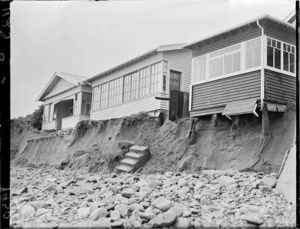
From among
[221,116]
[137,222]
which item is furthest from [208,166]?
[137,222]

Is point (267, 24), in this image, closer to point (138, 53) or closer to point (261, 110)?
point (261, 110)

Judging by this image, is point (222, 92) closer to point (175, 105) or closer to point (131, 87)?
point (175, 105)

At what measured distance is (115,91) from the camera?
9.59 m

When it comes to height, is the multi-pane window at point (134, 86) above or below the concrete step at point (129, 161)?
above

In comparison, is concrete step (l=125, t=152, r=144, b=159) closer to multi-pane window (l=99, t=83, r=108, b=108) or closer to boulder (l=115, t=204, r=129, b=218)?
boulder (l=115, t=204, r=129, b=218)

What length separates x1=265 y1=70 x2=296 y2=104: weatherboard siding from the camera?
5496 mm

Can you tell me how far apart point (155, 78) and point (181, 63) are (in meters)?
0.92

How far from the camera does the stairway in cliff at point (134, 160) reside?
234 inches

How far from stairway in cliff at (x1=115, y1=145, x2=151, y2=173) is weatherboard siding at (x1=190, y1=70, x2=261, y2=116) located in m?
1.42

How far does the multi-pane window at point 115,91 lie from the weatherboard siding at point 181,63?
5.98 ft

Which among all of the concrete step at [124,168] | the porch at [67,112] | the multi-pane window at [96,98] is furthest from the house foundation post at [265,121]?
the multi-pane window at [96,98]

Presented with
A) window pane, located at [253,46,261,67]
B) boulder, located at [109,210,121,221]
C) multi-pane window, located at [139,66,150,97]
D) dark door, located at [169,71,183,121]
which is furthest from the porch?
window pane, located at [253,46,261,67]

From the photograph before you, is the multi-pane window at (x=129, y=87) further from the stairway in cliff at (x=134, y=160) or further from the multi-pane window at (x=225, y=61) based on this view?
the stairway in cliff at (x=134, y=160)

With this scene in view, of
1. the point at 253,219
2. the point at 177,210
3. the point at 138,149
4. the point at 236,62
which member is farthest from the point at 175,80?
the point at 253,219
